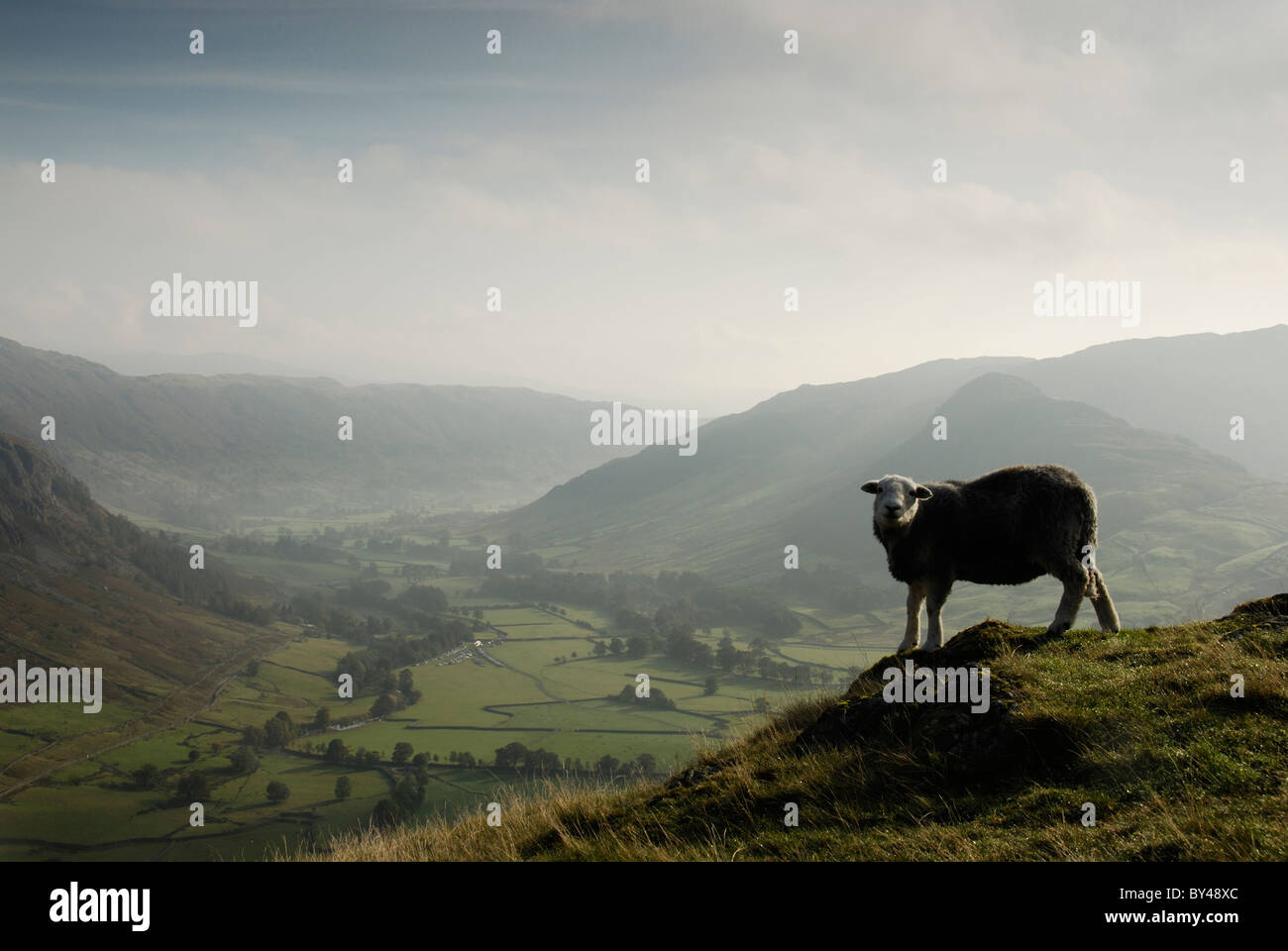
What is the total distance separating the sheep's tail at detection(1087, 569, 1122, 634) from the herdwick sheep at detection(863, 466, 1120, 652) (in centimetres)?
2

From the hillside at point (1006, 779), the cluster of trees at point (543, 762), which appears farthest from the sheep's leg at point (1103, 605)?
the cluster of trees at point (543, 762)

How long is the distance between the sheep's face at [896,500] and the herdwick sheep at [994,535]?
0.05 ft

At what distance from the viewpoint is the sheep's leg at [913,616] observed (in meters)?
12.5

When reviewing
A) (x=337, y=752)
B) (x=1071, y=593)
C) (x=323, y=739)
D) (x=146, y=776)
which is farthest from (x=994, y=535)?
(x=146, y=776)

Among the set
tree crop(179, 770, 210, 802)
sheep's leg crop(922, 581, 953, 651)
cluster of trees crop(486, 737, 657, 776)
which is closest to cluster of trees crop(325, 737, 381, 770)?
tree crop(179, 770, 210, 802)

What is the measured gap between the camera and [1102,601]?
12.3 metres

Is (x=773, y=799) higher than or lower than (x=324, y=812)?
higher

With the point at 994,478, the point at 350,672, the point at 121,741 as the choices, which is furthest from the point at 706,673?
the point at 994,478

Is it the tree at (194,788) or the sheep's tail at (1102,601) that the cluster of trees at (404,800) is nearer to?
the tree at (194,788)

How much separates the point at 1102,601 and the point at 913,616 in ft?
10.0
